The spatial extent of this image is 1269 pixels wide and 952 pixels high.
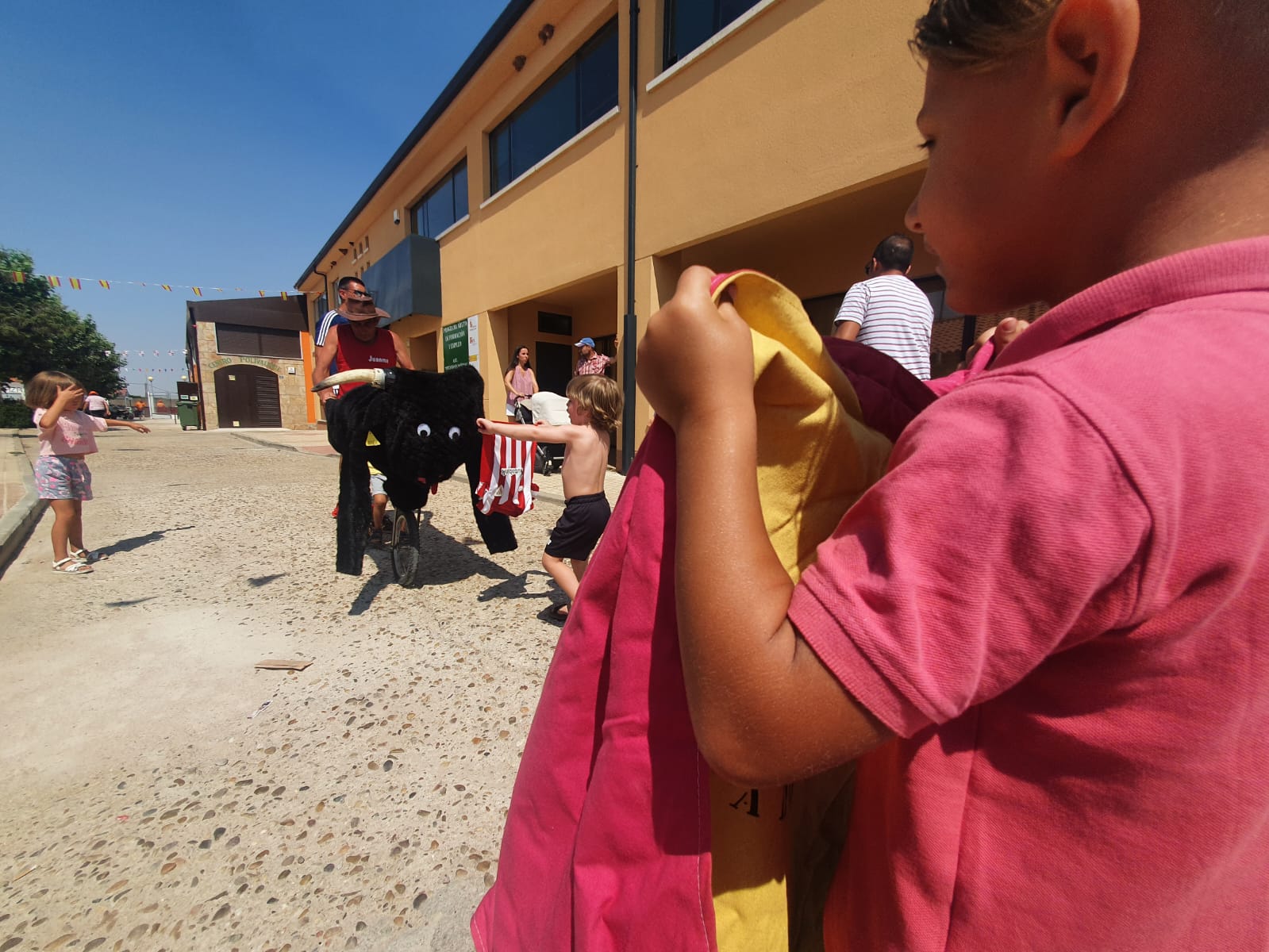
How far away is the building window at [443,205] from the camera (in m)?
11.6

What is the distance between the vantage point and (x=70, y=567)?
4.05 metres

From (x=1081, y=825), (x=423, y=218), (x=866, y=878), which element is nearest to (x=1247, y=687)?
(x=1081, y=825)

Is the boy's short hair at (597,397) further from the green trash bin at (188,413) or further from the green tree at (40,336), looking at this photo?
the green tree at (40,336)

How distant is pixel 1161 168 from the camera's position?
492mm

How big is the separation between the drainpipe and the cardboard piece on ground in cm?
431

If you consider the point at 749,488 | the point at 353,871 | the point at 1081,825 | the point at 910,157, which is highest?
the point at 910,157

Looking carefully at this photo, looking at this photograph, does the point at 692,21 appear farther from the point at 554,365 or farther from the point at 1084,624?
the point at 1084,624

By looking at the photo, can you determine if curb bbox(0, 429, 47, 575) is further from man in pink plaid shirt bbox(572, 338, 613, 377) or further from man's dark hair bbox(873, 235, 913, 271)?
man's dark hair bbox(873, 235, 913, 271)

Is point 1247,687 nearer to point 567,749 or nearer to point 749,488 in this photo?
point 749,488

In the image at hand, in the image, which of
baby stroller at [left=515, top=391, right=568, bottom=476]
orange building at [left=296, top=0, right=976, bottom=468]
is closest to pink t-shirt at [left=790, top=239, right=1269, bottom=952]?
orange building at [left=296, top=0, right=976, bottom=468]

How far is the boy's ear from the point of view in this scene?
18.9 inches

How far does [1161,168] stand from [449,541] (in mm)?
5110

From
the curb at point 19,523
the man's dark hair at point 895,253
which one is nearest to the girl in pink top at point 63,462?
the curb at point 19,523

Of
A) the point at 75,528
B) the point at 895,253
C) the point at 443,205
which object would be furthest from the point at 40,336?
the point at 895,253
